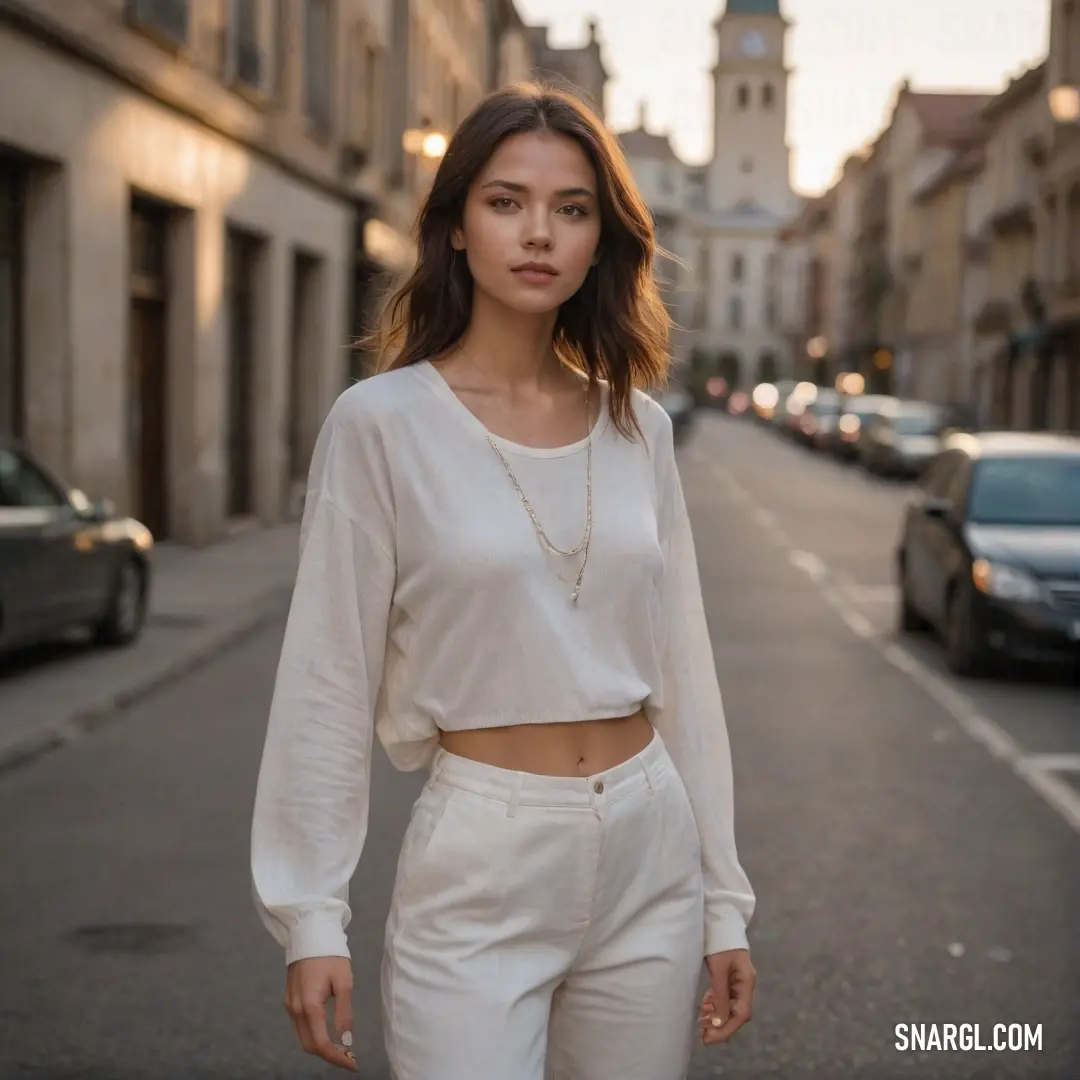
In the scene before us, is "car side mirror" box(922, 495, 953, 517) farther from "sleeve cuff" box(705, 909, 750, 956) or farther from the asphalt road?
"sleeve cuff" box(705, 909, 750, 956)

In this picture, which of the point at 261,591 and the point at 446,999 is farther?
the point at 261,591

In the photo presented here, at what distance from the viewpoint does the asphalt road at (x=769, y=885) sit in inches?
190

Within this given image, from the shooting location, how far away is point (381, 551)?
248 centimetres

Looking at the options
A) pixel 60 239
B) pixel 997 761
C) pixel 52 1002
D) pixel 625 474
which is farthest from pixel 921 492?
pixel 625 474

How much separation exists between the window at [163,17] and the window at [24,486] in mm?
6800

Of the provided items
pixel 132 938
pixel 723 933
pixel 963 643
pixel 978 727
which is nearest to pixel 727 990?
pixel 723 933

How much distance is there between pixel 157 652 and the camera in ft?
40.5

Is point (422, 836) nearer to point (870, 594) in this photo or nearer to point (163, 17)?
point (870, 594)

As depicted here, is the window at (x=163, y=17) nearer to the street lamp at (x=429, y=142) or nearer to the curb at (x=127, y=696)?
the street lamp at (x=429, y=142)

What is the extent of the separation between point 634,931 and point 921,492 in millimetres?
12086

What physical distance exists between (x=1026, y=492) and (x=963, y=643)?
1475mm

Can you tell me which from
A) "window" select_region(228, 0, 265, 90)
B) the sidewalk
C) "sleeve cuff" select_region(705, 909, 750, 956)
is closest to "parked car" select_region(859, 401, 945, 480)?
"window" select_region(228, 0, 265, 90)

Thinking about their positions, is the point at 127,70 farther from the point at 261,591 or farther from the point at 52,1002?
the point at 52,1002

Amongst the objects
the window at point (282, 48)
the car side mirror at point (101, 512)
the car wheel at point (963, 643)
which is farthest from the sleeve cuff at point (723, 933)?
the window at point (282, 48)
